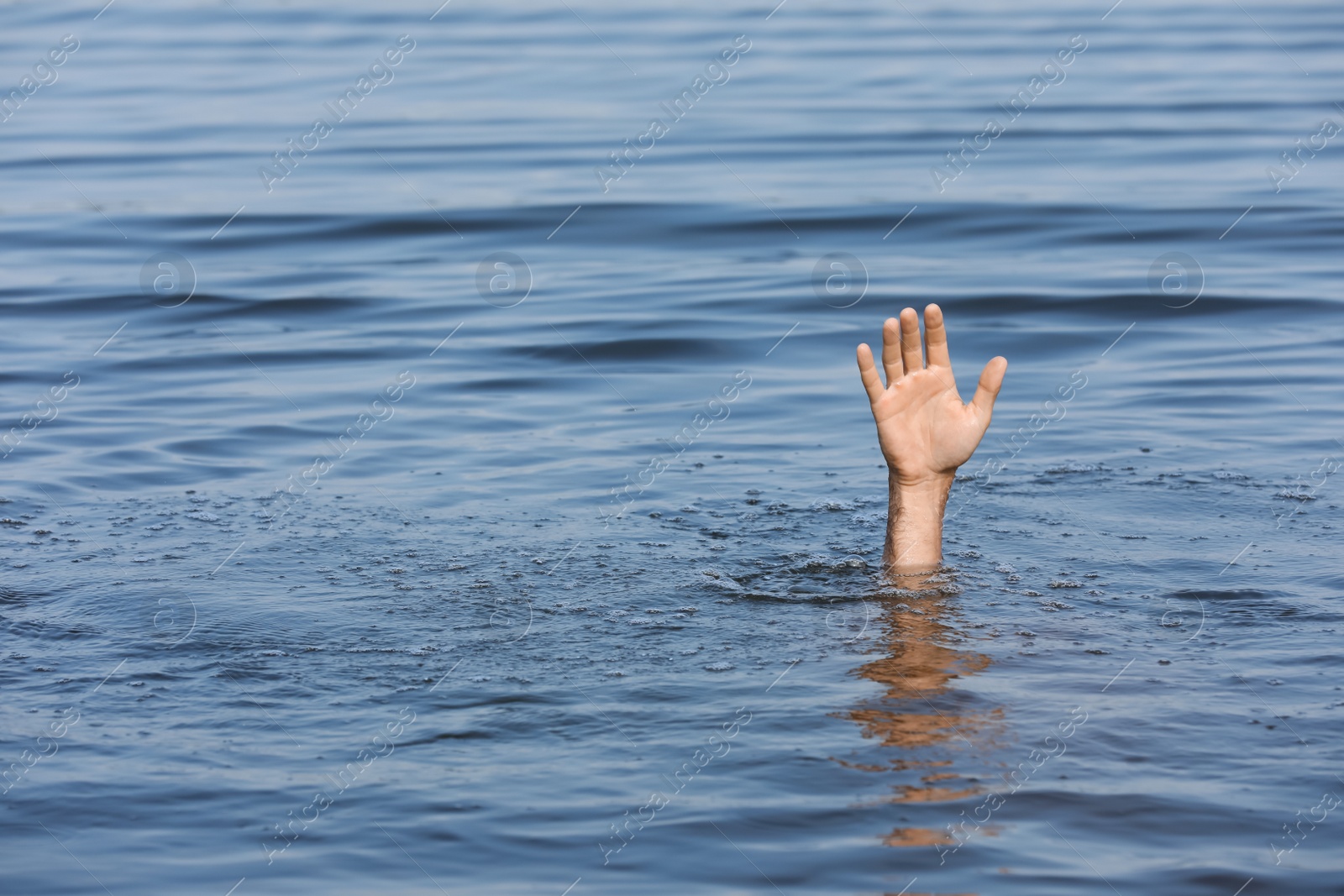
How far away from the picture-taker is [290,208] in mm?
13242

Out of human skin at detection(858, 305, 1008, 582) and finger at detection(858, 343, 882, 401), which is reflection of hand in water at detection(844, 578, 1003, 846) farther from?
finger at detection(858, 343, 882, 401)

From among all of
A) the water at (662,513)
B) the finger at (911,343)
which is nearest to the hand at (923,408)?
the finger at (911,343)

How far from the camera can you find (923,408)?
5.50 metres

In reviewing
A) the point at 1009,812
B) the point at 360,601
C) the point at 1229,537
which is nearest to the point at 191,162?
the point at 360,601

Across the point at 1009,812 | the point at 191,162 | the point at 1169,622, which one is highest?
the point at 191,162

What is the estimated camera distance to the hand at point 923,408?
5.43 metres

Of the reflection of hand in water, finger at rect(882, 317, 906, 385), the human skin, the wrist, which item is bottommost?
the reflection of hand in water

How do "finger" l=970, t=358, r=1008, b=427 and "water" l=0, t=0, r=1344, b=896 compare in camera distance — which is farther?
"finger" l=970, t=358, r=1008, b=427

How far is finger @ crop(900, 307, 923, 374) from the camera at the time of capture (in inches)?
215

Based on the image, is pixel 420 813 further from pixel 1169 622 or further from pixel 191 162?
pixel 191 162

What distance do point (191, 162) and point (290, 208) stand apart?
2188mm

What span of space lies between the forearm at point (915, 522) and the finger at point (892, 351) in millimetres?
375

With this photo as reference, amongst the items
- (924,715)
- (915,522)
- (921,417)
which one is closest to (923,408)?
(921,417)

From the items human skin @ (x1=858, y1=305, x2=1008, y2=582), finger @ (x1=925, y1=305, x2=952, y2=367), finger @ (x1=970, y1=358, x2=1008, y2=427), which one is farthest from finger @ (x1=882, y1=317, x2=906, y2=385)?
finger @ (x1=970, y1=358, x2=1008, y2=427)
